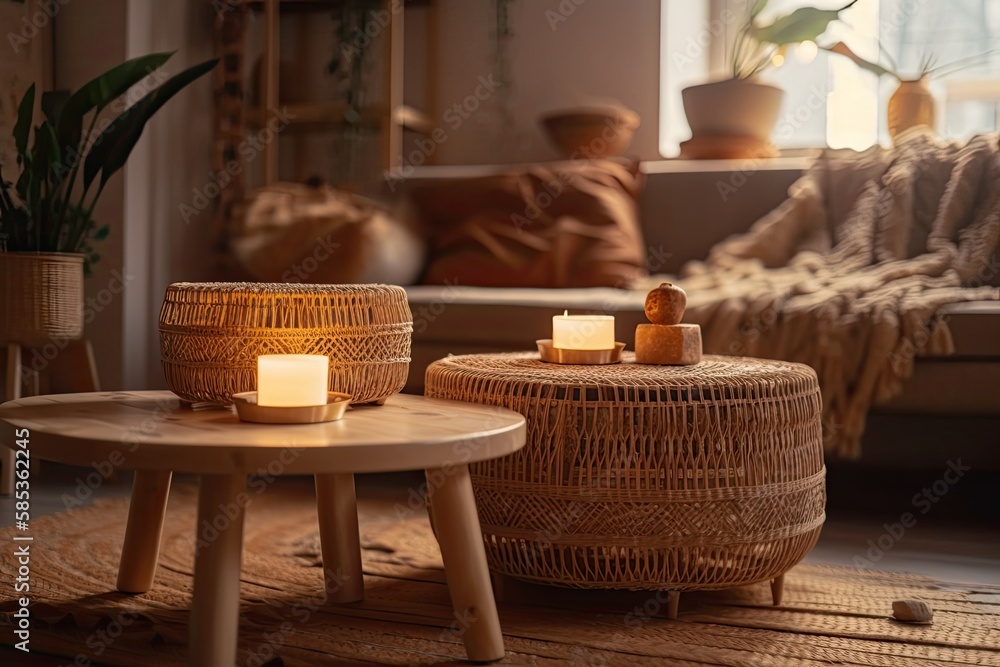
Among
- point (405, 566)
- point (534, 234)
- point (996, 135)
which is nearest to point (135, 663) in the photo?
point (405, 566)

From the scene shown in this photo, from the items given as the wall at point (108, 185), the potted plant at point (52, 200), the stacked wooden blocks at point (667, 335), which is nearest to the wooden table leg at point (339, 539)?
the stacked wooden blocks at point (667, 335)

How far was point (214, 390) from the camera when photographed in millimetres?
1081

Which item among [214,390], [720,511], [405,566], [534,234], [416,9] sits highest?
[416,9]

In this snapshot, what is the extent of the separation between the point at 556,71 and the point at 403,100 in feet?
1.64

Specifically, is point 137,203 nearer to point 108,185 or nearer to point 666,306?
point 108,185

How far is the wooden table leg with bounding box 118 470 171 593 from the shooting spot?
1.21 meters

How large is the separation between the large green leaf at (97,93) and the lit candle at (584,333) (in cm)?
106

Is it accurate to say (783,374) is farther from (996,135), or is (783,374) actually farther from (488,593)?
(996,135)

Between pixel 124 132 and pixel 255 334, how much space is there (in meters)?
1.03

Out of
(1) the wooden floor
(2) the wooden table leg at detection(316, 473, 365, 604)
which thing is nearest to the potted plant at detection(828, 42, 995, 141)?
(1) the wooden floor

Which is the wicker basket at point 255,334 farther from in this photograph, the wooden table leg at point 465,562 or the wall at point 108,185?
the wall at point 108,185

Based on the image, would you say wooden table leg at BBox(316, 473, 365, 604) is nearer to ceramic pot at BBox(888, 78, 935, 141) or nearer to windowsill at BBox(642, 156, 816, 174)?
windowsill at BBox(642, 156, 816, 174)

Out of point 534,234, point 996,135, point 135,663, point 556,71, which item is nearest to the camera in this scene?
point 135,663

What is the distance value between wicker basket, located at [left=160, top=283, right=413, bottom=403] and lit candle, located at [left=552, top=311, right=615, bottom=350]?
30 centimetres
